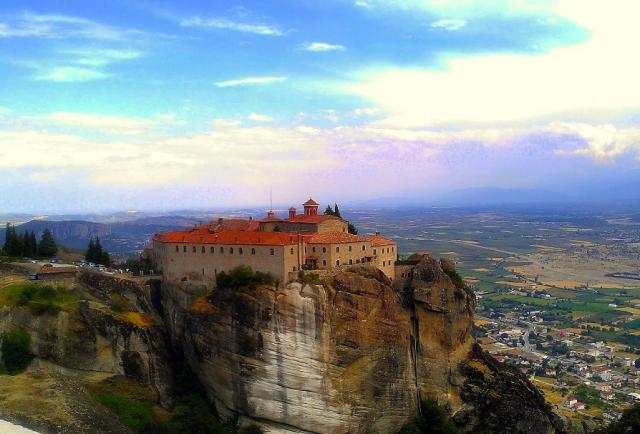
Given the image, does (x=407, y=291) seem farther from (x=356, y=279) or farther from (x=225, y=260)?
(x=225, y=260)

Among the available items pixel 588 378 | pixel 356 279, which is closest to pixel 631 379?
pixel 588 378

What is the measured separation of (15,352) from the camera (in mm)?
49344

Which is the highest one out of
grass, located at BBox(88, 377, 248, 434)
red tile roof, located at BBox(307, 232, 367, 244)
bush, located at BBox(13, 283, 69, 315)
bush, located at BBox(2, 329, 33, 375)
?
red tile roof, located at BBox(307, 232, 367, 244)

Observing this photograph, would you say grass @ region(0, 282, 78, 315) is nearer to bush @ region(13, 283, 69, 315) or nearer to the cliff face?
bush @ region(13, 283, 69, 315)

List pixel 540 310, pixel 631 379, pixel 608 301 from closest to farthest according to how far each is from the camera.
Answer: pixel 631 379
pixel 540 310
pixel 608 301

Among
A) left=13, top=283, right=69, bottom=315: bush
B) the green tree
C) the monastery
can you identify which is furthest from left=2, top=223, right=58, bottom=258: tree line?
the monastery

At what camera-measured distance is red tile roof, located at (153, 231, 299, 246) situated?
5238cm

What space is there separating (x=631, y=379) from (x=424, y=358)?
4545 cm

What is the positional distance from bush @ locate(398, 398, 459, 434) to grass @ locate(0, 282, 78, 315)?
98.0ft

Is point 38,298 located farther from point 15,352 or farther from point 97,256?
point 97,256

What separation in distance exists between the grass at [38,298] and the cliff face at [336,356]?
1016 centimetres

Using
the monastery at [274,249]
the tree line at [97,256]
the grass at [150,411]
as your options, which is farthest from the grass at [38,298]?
the tree line at [97,256]

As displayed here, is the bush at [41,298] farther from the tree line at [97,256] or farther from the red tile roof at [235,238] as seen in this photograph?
the tree line at [97,256]

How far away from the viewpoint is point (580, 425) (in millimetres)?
59906
